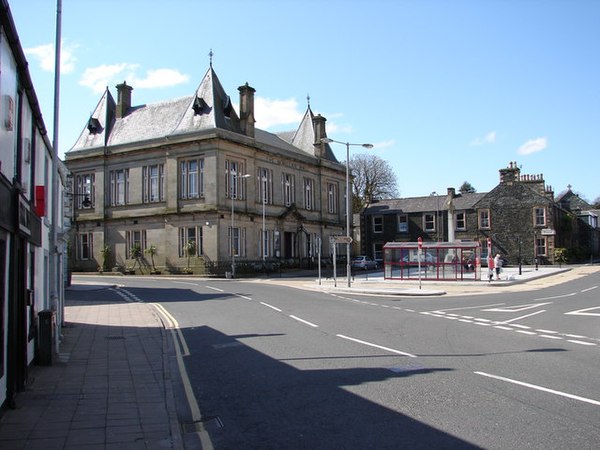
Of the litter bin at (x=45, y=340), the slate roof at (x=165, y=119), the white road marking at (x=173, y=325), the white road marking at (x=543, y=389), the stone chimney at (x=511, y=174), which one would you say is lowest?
the white road marking at (x=173, y=325)

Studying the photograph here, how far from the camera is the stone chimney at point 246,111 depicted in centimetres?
5212

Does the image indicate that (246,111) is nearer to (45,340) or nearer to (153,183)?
(153,183)

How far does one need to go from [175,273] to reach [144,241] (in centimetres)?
513

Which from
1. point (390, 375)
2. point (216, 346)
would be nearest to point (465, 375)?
point (390, 375)

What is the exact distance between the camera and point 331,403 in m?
7.07

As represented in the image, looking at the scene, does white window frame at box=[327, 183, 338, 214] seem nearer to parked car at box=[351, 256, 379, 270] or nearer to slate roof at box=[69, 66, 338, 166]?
slate roof at box=[69, 66, 338, 166]

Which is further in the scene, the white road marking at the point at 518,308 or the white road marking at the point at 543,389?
the white road marking at the point at 518,308

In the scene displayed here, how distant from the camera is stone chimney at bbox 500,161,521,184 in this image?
62031mm

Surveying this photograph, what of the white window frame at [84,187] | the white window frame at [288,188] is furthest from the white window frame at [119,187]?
the white window frame at [288,188]

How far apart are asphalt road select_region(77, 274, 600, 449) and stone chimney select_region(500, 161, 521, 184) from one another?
159ft

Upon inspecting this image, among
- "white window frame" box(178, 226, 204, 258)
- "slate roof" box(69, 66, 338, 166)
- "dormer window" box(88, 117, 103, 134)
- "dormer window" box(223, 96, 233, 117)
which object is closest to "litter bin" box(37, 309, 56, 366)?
"white window frame" box(178, 226, 204, 258)

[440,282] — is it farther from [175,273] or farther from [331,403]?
[331,403]

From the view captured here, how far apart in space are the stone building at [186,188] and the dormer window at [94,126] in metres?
0.10

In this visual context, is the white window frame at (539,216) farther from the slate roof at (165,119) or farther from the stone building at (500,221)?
the slate roof at (165,119)
